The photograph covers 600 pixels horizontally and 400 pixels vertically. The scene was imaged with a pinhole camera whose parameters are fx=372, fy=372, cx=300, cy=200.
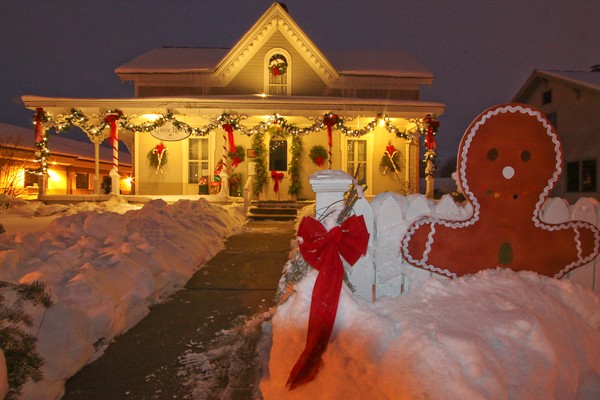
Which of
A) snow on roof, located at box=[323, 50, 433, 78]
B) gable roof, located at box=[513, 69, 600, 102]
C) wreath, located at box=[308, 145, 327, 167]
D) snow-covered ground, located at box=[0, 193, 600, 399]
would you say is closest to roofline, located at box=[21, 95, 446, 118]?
wreath, located at box=[308, 145, 327, 167]

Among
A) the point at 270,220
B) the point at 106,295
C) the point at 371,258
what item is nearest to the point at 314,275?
the point at 371,258

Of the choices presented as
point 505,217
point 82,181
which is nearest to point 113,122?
point 505,217

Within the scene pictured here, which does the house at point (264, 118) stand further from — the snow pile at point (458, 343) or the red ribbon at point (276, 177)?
the snow pile at point (458, 343)

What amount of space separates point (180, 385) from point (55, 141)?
3486 centimetres

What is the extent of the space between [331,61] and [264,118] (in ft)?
17.4

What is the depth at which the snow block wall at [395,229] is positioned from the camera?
2.97 metres

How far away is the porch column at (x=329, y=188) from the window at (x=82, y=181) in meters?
32.4

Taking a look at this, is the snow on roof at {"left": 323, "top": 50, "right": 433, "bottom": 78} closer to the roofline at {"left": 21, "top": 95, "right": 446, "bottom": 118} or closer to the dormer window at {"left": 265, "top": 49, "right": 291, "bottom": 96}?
the dormer window at {"left": 265, "top": 49, "right": 291, "bottom": 96}

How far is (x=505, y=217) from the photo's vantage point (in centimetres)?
289

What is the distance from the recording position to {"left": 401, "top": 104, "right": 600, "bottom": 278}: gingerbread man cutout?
2.81 metres

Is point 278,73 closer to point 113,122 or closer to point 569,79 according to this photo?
point 113,122

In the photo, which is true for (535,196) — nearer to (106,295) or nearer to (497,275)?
(497,275)

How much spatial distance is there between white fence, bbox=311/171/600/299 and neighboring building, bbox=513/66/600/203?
1565 cm

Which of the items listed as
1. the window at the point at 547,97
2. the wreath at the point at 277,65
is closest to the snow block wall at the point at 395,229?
the wreath at the point at 277,65
